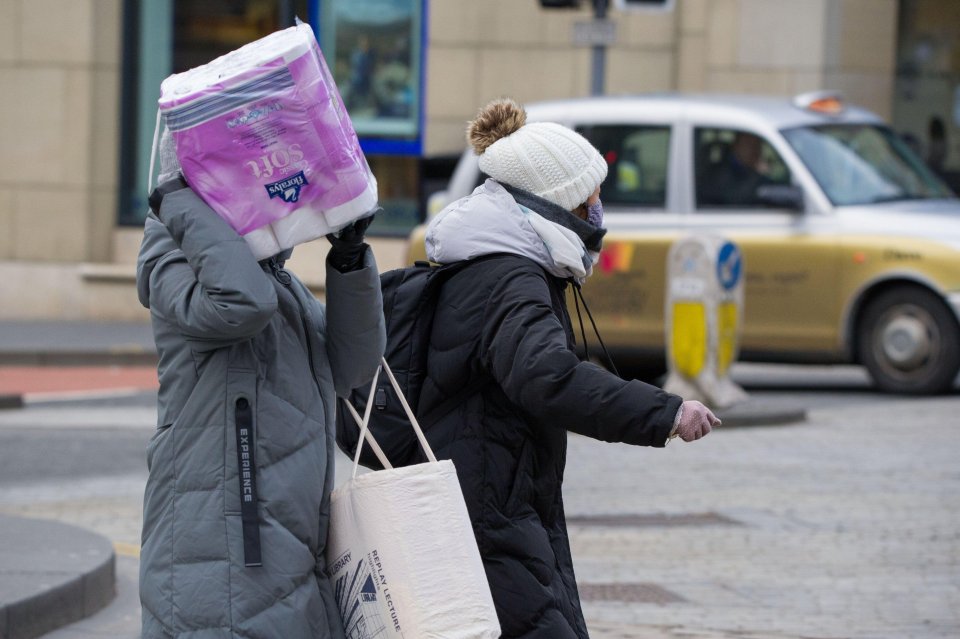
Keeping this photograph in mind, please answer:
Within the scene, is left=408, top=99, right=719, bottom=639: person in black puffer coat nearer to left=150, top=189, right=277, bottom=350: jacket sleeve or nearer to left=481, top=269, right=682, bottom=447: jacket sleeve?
left=481, top=269, right=682, bottom=447: jacket sleeve

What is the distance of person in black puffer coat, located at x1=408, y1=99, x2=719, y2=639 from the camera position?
130 inches

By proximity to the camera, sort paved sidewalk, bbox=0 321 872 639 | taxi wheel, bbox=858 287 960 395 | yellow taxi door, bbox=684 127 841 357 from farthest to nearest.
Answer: yellow taxi door, bbox=684 127 841 357, taxi wheel, bbox=858 287 960 395, paved sidewalk, bbox=0 321 872 639

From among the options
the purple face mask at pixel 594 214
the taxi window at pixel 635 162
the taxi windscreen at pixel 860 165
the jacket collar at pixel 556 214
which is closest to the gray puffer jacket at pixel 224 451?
the jacket collar at pixel 556 214

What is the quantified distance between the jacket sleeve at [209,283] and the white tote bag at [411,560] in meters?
0.38

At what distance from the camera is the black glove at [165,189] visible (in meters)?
3.00

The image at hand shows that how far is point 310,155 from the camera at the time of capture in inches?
118

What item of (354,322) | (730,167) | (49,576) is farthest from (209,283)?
(730,167)

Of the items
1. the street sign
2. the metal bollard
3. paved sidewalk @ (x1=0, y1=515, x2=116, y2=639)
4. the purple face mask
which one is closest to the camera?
the purple face mask

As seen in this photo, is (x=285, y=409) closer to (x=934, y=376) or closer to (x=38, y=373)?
(x=934, y=376)

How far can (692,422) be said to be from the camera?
3264 millimetres

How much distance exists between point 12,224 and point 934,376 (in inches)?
403

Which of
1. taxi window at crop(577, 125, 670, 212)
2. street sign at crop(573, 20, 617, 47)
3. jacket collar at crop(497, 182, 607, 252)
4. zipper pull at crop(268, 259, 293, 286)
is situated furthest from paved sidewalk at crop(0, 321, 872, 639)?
street sign at crop(573, 20, 617, 47)

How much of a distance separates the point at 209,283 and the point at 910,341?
9.08m

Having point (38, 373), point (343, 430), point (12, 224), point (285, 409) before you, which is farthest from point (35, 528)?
point (12, 224)
